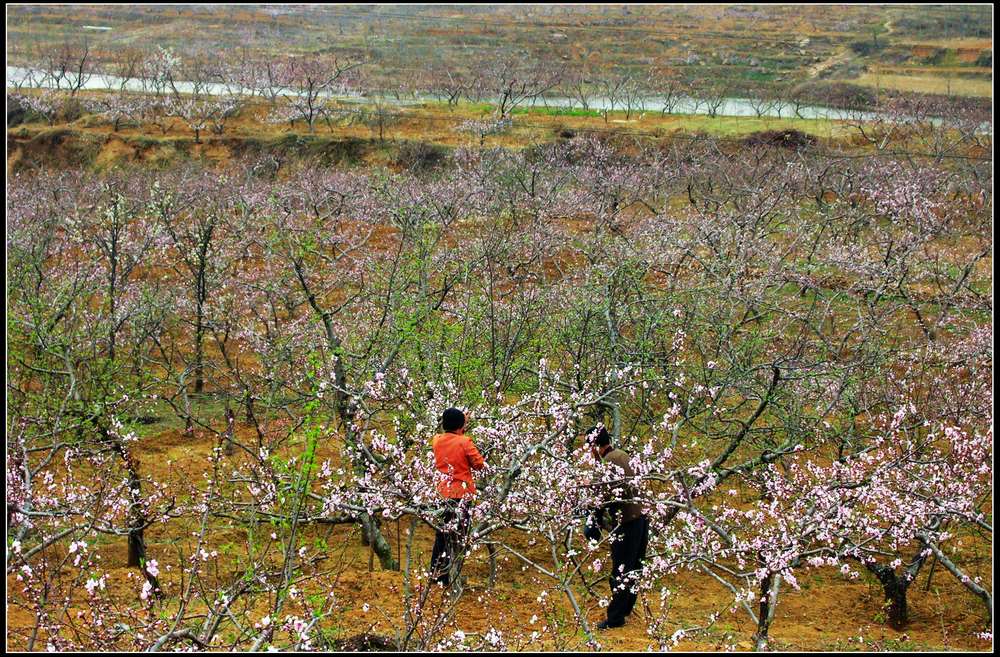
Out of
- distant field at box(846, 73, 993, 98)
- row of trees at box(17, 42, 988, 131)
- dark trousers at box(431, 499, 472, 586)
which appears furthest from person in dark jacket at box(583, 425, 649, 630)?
distant field at box(846, 73, 993, 98)

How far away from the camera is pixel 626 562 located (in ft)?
23.0

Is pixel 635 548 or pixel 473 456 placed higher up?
pixel 473 456

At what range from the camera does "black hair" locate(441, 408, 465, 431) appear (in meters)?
6.70

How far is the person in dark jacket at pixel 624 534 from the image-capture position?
686cm

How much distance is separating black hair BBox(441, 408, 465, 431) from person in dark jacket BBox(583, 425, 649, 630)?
116 centimetres

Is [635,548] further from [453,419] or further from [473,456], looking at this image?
[453,419]

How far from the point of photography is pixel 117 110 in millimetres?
48719

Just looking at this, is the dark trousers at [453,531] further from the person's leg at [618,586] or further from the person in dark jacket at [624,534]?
the person's leg at [618,586]

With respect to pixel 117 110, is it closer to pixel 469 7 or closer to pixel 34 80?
pixel 34 80

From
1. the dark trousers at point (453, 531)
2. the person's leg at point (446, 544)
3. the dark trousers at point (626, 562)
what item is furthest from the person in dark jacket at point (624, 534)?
the person's leg at point (446, 544)

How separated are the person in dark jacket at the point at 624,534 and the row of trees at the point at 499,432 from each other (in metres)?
0.15

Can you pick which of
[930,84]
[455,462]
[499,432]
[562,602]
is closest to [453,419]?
[455,462]

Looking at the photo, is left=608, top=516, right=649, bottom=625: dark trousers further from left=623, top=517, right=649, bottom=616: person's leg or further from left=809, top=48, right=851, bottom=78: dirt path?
left=809, top=48, right=851, bottom=78: dirt path

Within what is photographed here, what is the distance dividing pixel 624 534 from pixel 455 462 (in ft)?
5.10
